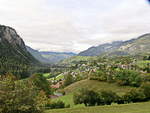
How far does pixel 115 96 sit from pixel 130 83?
49426mm

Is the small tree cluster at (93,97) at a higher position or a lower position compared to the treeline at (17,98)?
lower

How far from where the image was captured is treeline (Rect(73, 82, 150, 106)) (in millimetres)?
61469

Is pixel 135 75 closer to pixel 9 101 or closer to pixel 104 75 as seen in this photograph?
pixel 104 75

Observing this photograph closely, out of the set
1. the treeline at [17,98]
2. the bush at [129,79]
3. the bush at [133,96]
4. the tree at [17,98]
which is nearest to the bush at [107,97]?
the bush at [133,96]

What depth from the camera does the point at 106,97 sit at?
63.7 meters

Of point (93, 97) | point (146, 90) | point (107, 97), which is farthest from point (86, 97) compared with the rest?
point (146, 90)

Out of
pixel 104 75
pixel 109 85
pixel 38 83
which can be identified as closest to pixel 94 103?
pixel 38 83

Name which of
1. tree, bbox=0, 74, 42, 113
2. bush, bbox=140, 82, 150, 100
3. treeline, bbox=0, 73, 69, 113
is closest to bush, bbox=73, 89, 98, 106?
bush, bbox=140, 82, 150, 100

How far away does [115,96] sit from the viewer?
64.9m

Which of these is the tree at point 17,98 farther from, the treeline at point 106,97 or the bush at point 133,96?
the bush at point 133,96

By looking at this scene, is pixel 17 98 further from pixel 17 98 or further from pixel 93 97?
pixel 93 97

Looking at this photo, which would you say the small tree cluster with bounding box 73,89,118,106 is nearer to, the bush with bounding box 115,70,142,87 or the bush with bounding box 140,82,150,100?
the bush with bounding box 140,82,150,100

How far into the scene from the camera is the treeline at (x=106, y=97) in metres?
61.5

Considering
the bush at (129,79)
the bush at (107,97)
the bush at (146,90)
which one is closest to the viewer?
the bush at (107,97)
